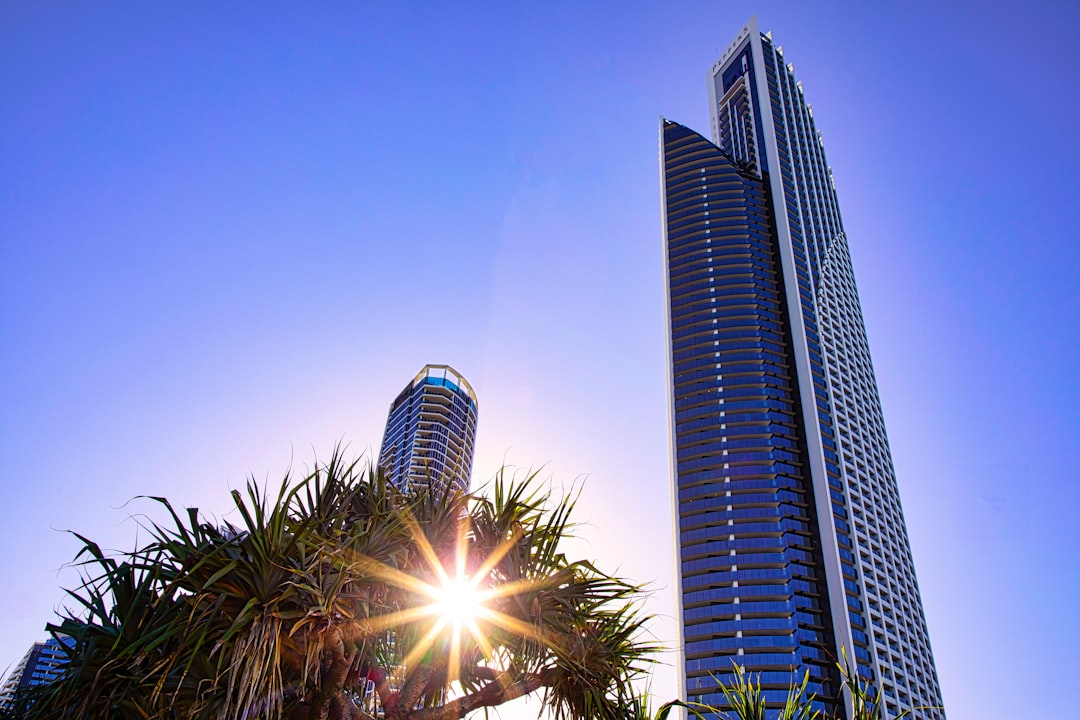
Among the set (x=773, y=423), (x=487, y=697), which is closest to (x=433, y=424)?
(x=773, y=423)

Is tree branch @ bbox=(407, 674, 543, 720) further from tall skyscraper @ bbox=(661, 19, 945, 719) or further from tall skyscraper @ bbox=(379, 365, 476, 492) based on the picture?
tall skyscraper @ bbox=(379, 365, 476, 492)

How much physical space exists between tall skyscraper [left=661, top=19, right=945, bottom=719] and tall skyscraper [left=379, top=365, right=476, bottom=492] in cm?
3437

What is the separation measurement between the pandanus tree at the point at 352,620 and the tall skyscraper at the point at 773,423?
3109 inches

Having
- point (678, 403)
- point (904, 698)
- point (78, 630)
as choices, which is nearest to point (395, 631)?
point (78, 630)

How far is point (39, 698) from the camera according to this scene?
6.36 m

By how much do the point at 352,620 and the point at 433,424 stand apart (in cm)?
11137

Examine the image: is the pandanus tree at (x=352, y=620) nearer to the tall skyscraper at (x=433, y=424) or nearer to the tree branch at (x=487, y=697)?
the tree branch at (x=487, y=697)

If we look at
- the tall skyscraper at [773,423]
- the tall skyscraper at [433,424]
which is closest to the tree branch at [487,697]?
the tall skyscraper at [773,423]

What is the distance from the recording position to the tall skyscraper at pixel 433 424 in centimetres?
11375

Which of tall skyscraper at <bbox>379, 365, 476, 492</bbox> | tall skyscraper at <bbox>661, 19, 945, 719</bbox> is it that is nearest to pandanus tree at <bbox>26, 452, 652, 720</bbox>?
tall skyscraper at <bbox>661, 19, 945, 719</bbox>

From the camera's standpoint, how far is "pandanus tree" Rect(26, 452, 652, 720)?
592cm

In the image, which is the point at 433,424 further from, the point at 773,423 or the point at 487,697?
the point at 487,697

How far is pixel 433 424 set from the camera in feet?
382

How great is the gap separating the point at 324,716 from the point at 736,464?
101m
